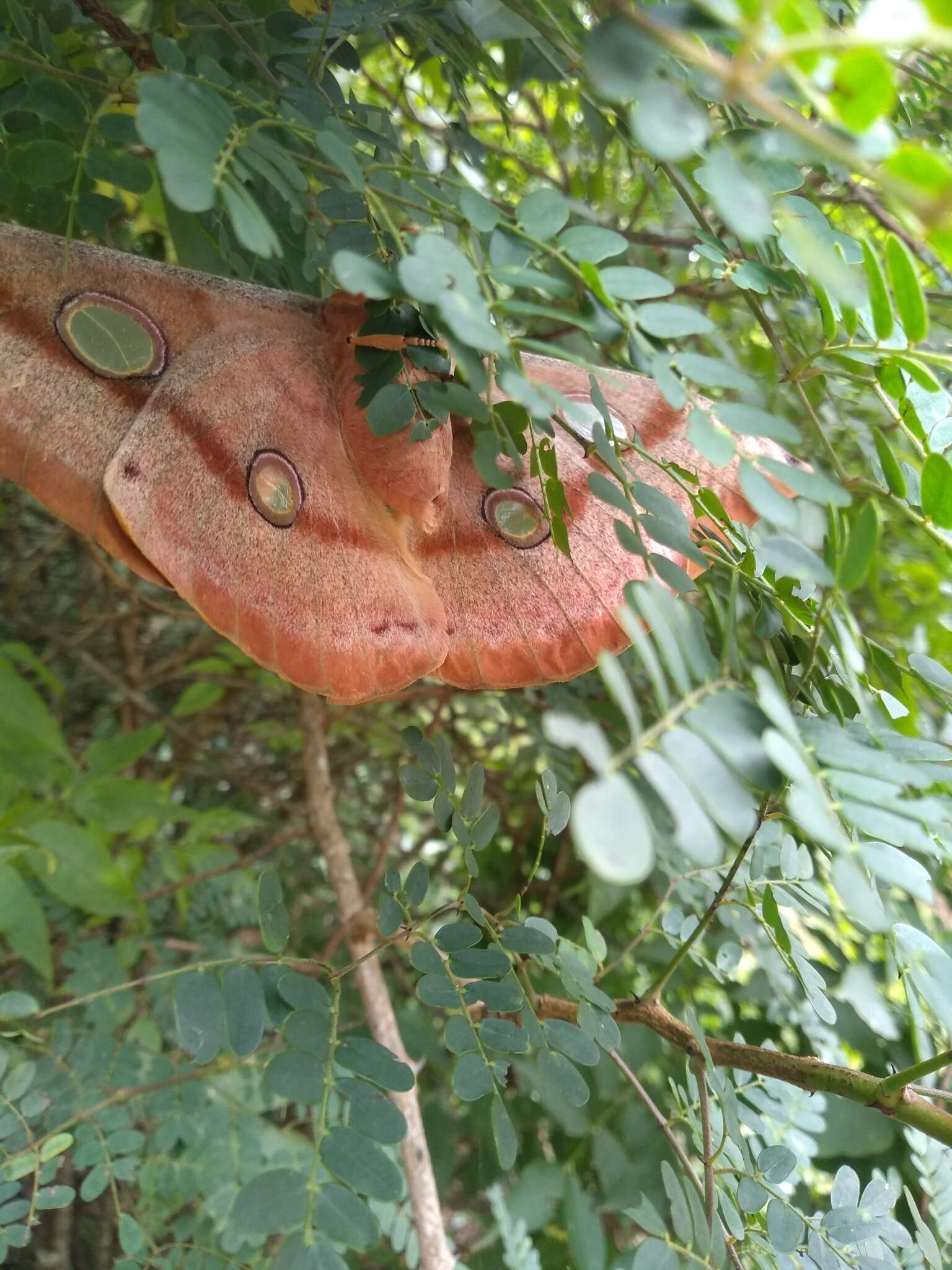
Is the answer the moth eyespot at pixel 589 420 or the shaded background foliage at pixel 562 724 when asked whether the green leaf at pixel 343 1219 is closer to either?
the shaded background foliage at pixel 562 724

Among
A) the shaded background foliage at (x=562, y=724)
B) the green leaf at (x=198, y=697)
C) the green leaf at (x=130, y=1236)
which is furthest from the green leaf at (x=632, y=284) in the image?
the green leaf at (x=198, y=697)

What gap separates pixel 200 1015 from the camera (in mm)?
578

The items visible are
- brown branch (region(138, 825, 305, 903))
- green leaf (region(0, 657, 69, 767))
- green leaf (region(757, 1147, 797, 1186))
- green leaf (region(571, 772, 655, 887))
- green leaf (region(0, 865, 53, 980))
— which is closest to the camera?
green leaf (region(571, 772, 655, 887))

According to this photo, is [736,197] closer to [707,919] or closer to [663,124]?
[663,124]

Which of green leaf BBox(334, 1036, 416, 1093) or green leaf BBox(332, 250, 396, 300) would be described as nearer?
green leaf BBox(332, 250, 396, 300)

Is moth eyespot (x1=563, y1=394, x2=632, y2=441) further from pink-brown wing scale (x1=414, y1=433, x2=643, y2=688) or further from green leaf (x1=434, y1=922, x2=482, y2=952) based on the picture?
green leaf (x1=434, y1=922, x2=482, y2=952)

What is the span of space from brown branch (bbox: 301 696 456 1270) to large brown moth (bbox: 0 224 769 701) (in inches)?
8.5

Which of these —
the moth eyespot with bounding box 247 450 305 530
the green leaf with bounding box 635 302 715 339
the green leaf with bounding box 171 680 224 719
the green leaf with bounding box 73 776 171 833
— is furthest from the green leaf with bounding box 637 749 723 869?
the green leaf with bounding box 171 680 224 719

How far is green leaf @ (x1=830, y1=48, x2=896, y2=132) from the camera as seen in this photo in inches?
10.9

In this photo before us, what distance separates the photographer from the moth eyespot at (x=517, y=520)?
2.23 ft

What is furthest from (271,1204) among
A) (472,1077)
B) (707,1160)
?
(707,1160)

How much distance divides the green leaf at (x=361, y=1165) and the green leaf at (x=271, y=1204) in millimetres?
19

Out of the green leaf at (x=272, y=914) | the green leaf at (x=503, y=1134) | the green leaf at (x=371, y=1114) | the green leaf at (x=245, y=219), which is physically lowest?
the green leaf at (x=272, y=914)

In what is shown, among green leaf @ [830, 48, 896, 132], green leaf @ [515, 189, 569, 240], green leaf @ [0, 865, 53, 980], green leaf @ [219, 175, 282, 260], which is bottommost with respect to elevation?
green leaf @ [0, 865, 53, 980]
